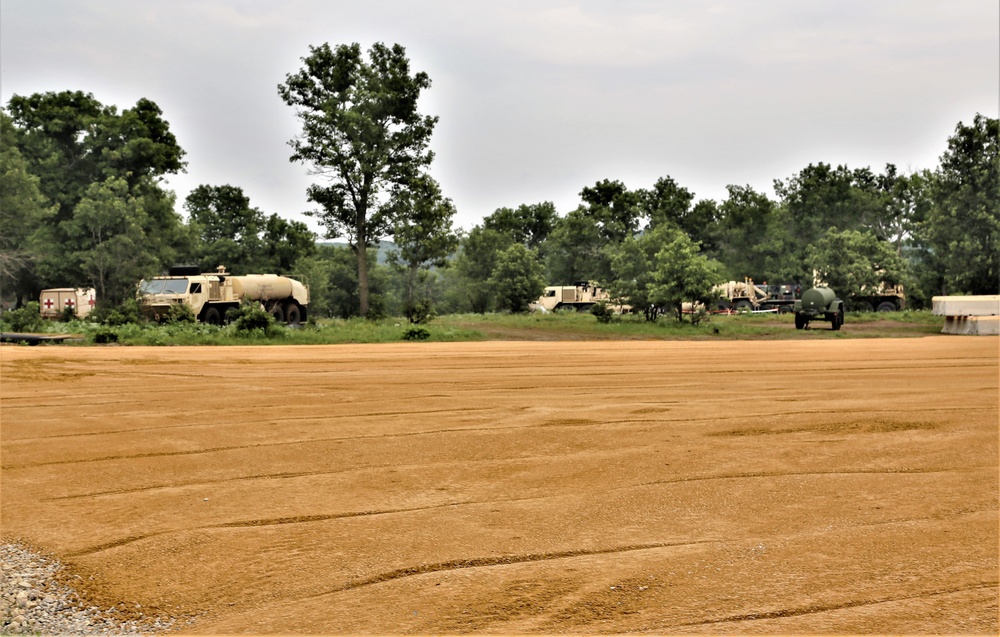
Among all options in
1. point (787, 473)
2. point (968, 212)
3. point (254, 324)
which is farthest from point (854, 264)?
point (787, 473)

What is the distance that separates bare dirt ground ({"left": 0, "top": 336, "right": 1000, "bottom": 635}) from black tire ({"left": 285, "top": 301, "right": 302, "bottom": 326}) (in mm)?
22260

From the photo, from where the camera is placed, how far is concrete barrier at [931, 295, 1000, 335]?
31281 mm

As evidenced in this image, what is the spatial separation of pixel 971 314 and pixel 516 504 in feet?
99.8

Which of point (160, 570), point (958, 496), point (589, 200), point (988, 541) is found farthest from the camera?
point (589, 200)

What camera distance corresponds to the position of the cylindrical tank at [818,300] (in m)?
34.3

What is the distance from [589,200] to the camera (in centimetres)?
7656

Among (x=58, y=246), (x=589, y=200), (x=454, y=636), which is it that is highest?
(x=589, y=200)

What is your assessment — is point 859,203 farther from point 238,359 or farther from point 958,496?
point 958,496

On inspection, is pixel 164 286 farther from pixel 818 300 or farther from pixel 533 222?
pixel 533 222

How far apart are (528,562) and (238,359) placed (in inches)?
608

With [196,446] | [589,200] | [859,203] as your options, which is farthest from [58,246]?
[859,203]

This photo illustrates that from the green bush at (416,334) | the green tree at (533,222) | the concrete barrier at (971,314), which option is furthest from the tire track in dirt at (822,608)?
the green tree at (533,222)

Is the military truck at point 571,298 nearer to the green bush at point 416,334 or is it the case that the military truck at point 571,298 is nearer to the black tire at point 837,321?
the black tire at point 837,321

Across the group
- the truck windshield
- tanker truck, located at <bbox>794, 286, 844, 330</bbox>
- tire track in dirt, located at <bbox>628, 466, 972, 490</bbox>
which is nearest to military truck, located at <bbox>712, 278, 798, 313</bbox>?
tanker truck, located at <bbox>794, 286, 844, 330</bbox>
